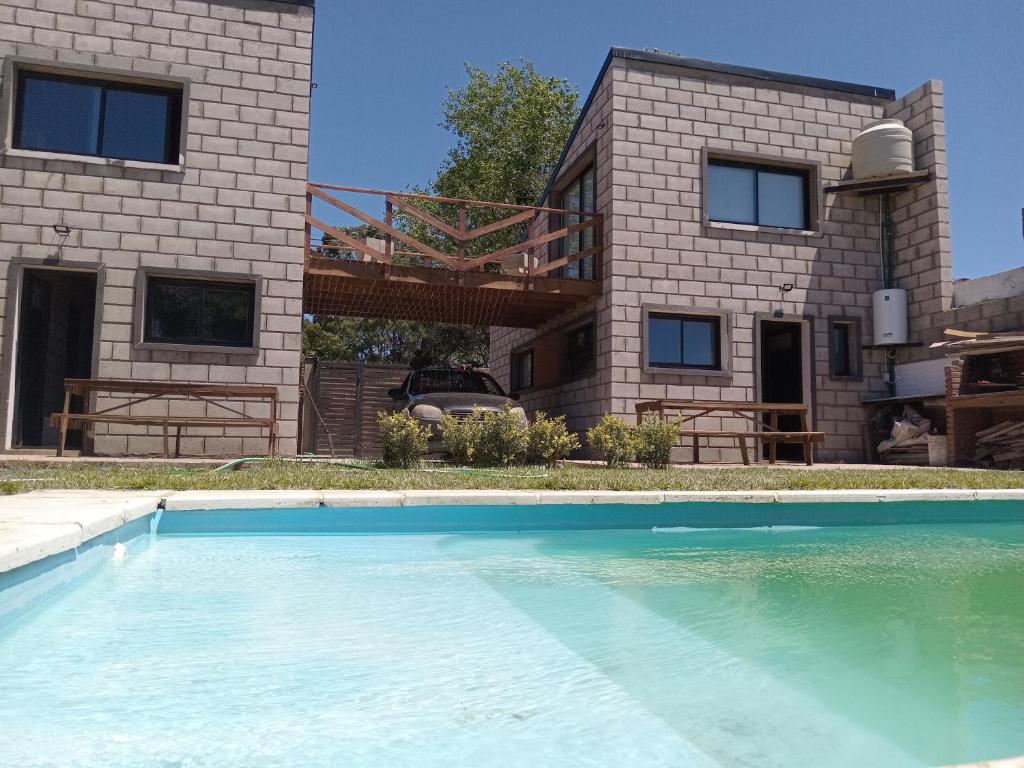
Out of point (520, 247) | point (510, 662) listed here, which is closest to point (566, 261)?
point (520, 247)

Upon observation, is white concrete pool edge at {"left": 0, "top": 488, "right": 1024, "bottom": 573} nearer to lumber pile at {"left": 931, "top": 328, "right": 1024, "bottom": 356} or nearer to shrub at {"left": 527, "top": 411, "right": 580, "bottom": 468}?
shrub at {"left": 527, "top": 411, "right": 580, "bottom": 468}

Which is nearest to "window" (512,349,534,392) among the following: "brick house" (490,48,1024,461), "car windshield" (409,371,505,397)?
"brick house" (490,48,1024,461)

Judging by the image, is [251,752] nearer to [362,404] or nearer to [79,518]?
[79,518]

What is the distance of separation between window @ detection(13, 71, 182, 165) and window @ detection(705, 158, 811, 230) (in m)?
8.67

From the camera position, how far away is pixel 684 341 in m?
12.8

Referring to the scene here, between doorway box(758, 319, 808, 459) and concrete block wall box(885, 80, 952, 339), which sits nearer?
concrete block wall box(885, 80, 952, 339)

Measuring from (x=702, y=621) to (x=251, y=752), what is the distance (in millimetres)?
1932

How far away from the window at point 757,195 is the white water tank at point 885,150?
98 cm

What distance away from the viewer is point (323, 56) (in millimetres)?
12680

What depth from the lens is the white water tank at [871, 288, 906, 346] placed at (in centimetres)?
1309

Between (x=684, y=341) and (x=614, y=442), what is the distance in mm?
4053

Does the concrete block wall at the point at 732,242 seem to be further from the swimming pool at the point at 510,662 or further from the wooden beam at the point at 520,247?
the swimming pool at the point at 510,662

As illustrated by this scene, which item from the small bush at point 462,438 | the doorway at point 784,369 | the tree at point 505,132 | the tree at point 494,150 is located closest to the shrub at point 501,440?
the small bush at point 462,438

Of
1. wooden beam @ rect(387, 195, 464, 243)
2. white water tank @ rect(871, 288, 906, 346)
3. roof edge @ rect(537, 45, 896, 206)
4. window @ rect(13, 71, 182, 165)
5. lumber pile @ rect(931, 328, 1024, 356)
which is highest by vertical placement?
roof edge @ rect(537, 45, 896, 206)
